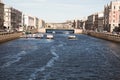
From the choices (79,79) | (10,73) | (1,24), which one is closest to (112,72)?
(79,79)

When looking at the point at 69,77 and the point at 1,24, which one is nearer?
the point at 69,77

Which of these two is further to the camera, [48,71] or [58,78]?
[48,71]

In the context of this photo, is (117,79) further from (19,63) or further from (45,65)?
(19,63)

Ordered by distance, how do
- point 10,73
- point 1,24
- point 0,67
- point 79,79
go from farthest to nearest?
point 1,24, point 0,67, point 10,73, point 79,79

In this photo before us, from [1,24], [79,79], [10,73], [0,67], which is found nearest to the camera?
[79,79]

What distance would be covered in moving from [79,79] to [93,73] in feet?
16.1

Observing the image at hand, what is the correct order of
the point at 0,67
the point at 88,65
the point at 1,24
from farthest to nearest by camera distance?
1. the point at 1,24
2. the point at 88,65
3. the point at 0,67

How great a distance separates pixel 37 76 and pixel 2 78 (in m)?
4.56

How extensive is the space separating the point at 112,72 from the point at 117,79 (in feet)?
17.5

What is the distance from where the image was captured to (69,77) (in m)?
44.8

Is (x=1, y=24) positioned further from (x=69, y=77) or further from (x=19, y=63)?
(x=69, y=77)

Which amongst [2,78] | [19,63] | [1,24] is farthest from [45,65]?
[1,24]

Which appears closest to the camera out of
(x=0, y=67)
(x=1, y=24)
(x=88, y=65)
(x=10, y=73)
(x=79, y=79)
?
(x=79, y=79)

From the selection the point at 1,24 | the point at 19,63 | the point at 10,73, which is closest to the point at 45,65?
the point at 19,63
